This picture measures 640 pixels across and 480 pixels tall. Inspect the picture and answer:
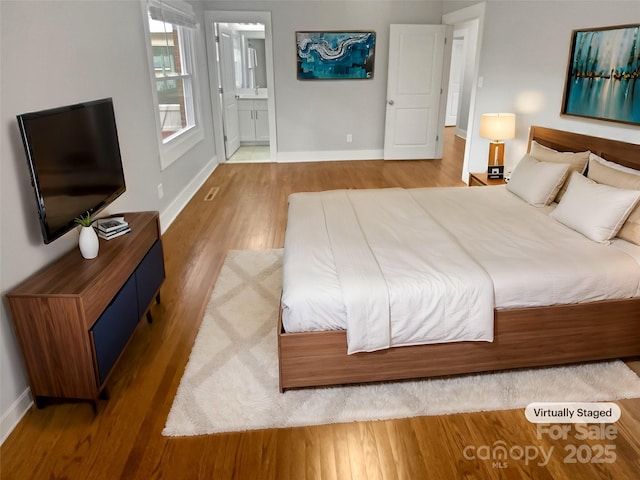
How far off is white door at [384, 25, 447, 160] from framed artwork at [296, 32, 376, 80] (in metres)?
0.35

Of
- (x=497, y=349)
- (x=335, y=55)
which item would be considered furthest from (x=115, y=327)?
(x=335, y=55)

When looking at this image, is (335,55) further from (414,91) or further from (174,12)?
(174,12)

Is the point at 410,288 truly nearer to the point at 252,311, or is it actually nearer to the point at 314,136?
the point at 252,311

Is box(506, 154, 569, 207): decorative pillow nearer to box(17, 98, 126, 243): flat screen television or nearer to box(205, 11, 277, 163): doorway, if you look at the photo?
box(17, 98, 126, 243): flat screen television

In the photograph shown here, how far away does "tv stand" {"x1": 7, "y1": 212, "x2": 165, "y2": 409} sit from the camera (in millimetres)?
1835

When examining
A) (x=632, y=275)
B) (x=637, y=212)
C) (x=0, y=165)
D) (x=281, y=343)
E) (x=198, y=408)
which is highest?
(x=0, y=165)

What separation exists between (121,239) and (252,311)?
905 millimetres

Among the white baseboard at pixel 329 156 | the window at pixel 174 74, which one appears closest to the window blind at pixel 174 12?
the window at pixel 174 74

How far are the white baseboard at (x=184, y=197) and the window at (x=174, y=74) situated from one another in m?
0.43

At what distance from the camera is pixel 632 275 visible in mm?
2195

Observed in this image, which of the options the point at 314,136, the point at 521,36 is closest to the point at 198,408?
the point at 521,36

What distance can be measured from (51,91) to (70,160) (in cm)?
44

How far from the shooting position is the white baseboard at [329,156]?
6895 millimetres

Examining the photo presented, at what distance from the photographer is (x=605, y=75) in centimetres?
297
